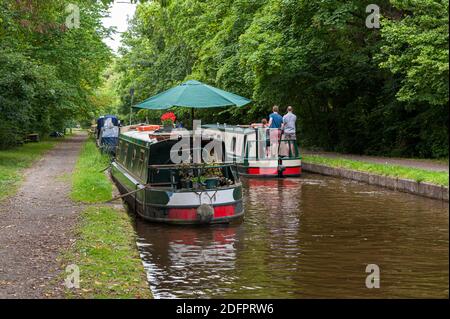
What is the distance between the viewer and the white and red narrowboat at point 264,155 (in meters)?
22.2

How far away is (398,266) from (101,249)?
4.07 meters

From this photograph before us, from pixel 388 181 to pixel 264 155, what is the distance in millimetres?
6177

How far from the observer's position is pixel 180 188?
13648 millimetres

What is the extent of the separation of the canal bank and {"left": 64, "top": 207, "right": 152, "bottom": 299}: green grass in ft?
20.1

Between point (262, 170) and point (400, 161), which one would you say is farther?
point (262, 170)

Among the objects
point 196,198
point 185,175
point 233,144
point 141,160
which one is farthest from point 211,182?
point 233,144

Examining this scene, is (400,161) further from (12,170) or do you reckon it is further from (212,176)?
(12,170)

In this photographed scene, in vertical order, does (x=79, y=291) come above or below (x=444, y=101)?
below

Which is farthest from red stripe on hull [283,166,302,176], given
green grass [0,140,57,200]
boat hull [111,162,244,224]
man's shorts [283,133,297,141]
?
boat hull [111,162,244,224]

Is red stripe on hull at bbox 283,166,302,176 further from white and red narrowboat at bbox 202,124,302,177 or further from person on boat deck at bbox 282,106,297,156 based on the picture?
person on boat deck at bbox 282,106,297,156
